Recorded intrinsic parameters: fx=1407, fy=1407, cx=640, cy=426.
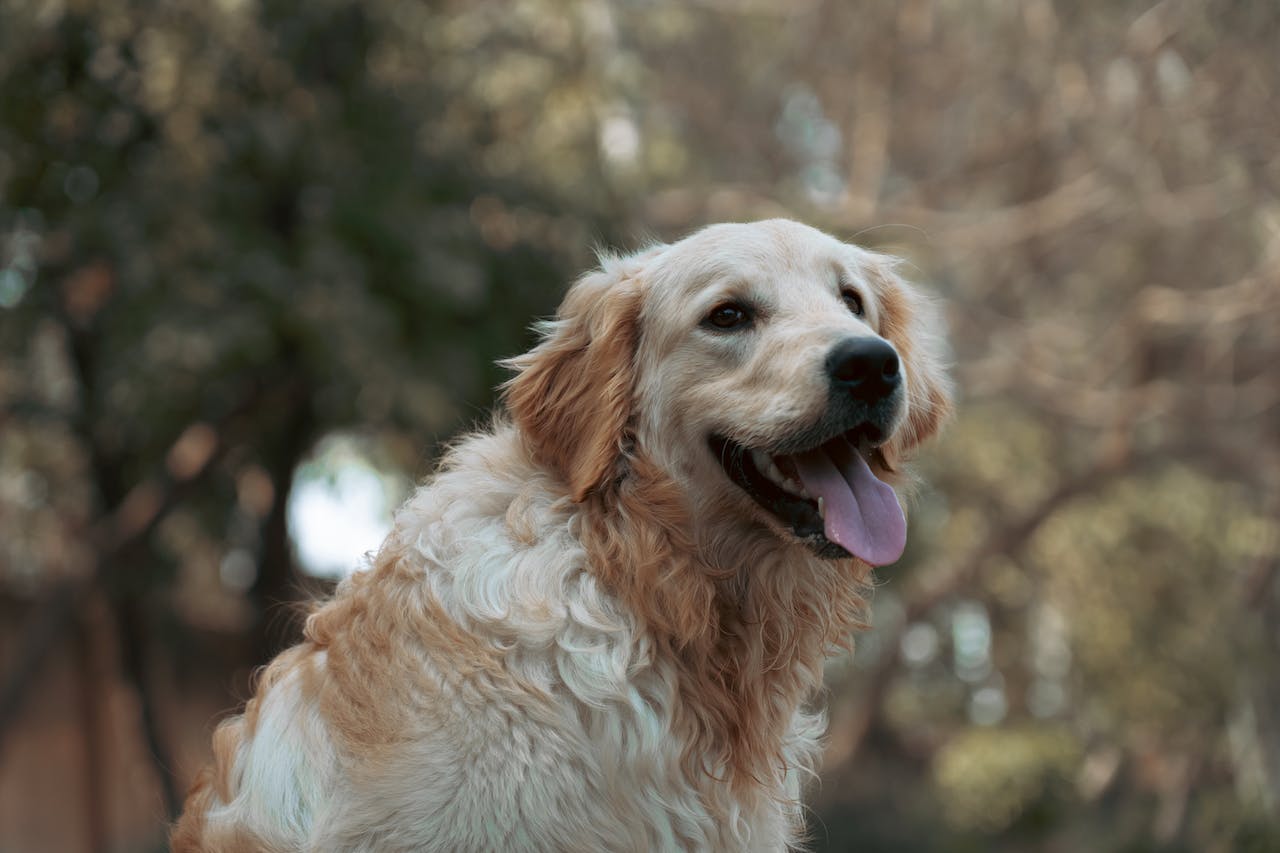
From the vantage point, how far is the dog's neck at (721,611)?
3.76m

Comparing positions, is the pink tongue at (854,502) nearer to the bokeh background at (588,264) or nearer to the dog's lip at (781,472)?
the dog's lip at (781,472)

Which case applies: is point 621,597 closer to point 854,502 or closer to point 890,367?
point 854,502

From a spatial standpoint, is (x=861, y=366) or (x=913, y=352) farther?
(x=913, y=352)

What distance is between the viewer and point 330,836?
3465mm

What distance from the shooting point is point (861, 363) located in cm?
368

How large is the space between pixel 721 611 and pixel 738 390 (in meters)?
0.62

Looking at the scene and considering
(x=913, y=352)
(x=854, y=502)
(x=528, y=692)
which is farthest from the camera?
(x=913, y=352)

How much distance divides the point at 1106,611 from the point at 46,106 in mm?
16685

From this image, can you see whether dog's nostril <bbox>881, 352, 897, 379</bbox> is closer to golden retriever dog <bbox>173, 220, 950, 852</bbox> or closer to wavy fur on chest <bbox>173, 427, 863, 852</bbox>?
golden retriever dog <bbox>173, 220, 950, 852</bbox>

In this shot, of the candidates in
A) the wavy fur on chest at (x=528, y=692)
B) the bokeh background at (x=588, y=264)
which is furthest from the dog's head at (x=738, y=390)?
the bokeh background at (x=588, y=264)

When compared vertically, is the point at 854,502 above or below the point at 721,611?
above

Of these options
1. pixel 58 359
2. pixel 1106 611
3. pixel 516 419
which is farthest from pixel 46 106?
pixel 1106 611

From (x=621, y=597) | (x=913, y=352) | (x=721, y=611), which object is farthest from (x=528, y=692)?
(x=913, y=352)

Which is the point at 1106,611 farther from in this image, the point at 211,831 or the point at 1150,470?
the point at 211,831
